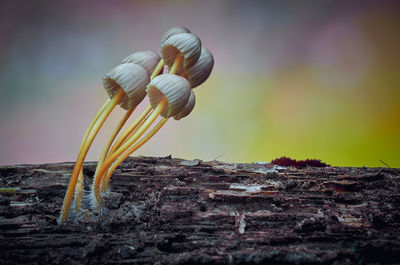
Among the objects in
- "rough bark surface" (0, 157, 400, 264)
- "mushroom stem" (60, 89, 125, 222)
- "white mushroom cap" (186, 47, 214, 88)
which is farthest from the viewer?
"white mushroom cap" (186, 47, 214, 88)

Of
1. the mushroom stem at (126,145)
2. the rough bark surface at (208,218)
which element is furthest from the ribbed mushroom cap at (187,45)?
the rough bark surface at (208,218)

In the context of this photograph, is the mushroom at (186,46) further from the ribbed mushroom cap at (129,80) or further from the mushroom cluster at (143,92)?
the ribbed mushroom cap at (129,80)

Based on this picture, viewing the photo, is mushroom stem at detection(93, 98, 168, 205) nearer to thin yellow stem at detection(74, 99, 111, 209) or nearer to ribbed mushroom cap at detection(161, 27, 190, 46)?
thin yellow stem at detection(74, 99, 111, 209)

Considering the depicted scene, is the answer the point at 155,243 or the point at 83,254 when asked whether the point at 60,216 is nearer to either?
the point at 83,254

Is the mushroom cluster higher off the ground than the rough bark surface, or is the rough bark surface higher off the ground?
the mushroom cluster

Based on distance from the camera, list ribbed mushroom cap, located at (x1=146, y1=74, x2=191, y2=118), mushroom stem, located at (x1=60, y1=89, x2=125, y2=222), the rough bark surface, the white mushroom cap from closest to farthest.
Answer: the rough bark surface → ribbed mushroom cap, located at (x1=146, y1=74, x2=191, y2=118) → mushroom stem, located at (x1=60, y1=89, x2=125, y2=222) → the white mushroom cap

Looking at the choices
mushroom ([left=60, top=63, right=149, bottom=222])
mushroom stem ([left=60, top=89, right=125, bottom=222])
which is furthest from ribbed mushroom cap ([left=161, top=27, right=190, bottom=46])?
mushroom stem ([left=60, top=89, right=125, bottom=222])
